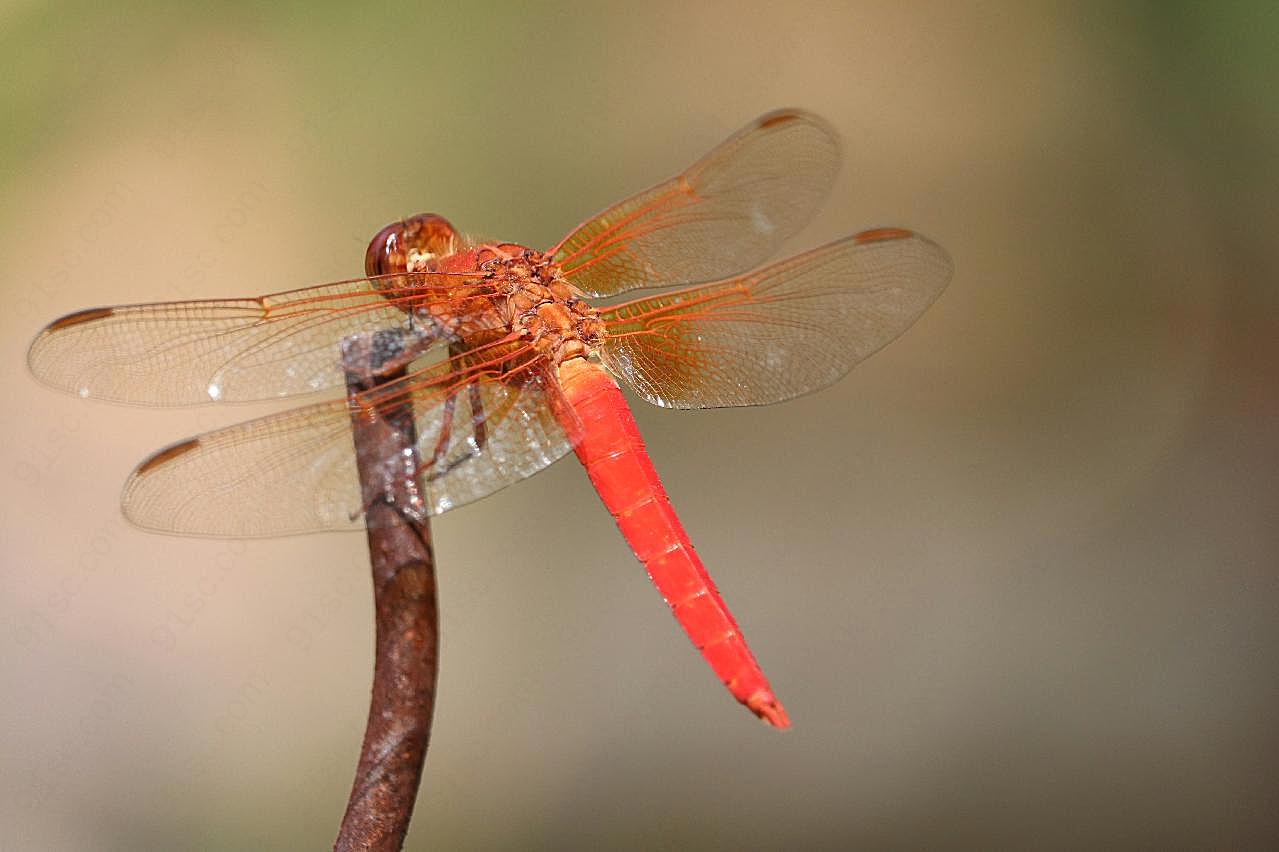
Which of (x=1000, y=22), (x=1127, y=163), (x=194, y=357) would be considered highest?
(x=1000, y=22)

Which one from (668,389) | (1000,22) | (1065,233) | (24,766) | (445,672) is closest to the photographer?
(668,389)

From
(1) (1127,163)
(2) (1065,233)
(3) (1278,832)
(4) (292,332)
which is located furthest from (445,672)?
(1) (1127,163)

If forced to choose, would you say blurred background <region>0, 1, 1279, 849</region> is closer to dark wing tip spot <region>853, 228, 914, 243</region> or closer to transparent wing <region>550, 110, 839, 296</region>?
transparent wing <region>550, 110, 839, 296</region>

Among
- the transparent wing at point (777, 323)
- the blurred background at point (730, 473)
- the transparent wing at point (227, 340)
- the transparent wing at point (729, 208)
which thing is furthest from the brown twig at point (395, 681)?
the blurred background at point (730, 473)

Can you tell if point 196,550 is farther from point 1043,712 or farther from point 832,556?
point 1043,712

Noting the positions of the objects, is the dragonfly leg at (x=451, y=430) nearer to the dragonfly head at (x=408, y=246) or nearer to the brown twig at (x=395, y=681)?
the dragonfly head at (x=408, y=246)

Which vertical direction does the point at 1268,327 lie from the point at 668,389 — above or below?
above

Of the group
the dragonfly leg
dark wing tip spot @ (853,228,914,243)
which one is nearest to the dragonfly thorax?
the dragonfly leg
